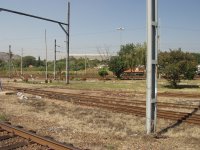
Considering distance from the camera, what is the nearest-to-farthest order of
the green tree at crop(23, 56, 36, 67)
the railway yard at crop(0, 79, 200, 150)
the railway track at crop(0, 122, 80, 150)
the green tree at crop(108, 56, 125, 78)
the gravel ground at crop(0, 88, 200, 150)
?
the railway track at crop(0, 122, 80, 150), the railway yard at crop(0, 79, 200, 150), the gravel ground at crop(0, 88, 200, 150), the green tree at crop(108, 56, 125, 78), the green tree at crop(23, 56, 36, 67)

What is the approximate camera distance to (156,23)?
10883 mm

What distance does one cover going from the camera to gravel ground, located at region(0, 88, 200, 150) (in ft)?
31.0

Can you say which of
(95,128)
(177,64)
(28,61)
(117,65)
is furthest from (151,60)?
(28,61)

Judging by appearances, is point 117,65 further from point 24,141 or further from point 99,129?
point 24,141

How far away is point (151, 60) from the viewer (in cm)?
1070

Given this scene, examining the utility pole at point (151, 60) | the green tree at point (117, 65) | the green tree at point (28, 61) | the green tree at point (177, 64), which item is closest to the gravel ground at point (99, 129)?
the utility pole at point (151, 60)

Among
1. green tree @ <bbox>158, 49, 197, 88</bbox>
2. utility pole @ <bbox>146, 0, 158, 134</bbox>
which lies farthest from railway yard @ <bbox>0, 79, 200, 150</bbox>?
green tree @ <bbox>158, 49, 197, 88</bbox>

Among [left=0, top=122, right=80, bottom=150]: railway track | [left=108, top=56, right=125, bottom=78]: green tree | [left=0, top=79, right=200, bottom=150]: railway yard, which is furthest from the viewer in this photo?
[left=108, top=56, right=125, bottom=78]: green tree

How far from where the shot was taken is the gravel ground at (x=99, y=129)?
9.45m

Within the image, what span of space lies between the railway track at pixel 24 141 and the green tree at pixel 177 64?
2591 cm

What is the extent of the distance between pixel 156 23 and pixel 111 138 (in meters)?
3.67

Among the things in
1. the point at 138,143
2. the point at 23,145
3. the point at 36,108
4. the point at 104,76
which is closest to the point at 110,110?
the point at 36,108

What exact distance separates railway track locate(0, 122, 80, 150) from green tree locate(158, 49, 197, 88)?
25.9m

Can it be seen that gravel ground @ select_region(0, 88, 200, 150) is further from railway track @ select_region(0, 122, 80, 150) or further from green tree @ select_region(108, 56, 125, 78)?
green tree @ select_region(108, 56, 125, 78)
